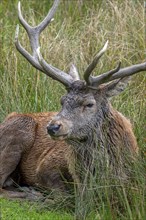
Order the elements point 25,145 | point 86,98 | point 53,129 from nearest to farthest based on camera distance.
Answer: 1. point 53,129
2. point 86,98
3. point 25,145

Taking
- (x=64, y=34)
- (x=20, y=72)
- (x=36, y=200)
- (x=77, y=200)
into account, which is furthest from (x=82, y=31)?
(x=77, y=200)

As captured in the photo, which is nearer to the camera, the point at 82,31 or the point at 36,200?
the point at 36,200

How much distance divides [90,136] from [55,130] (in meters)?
0.57

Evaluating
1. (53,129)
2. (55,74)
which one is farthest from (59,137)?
(55,74)

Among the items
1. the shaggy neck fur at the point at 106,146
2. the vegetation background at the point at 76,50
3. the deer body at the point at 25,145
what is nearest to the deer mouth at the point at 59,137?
the shaggy neck fur at the point at 106,146

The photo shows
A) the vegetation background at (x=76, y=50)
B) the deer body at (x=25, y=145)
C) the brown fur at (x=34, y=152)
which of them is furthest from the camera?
the vegetation background at (x=76, y=50)

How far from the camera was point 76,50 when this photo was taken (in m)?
12.1

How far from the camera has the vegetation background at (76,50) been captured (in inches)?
432

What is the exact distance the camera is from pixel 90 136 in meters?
8.66

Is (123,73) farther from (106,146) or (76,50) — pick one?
(76,50)

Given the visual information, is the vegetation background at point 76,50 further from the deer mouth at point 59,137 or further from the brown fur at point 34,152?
the deer mouth at point 59,137

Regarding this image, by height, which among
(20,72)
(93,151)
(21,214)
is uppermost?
(20,72)

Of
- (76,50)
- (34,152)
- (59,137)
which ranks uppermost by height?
(76,50)

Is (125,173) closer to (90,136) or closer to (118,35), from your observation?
(90,136)
